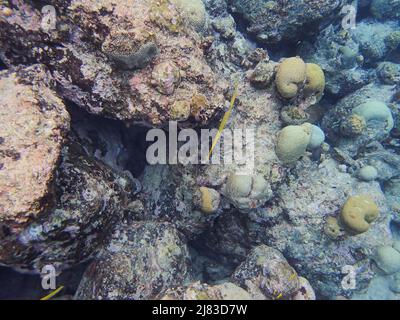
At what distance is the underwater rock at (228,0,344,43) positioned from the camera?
14.3 feet

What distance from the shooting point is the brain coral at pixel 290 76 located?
3.65 meters

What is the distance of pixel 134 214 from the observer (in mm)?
3852

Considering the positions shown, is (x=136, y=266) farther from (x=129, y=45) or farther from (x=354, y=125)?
A: (x=354, y=125)

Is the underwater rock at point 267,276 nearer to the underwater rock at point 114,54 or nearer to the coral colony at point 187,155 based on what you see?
the coral colony at point 187,155

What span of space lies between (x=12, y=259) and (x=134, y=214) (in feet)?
5.22

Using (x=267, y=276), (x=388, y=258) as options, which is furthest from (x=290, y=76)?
(x=388, y=258)

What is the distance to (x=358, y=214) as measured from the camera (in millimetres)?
3879

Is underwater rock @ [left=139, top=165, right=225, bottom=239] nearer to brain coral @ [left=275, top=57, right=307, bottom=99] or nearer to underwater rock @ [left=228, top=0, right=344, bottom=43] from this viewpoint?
brain coral @ [left=275, top=57, right=307, bottom=99]

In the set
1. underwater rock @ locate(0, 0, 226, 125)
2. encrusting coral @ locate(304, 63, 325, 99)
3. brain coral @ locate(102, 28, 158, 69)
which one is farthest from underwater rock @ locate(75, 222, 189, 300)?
encrusting coral @ locate(304, 63, 325, 99)

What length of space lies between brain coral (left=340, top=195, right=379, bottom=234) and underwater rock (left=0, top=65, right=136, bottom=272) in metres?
3.20

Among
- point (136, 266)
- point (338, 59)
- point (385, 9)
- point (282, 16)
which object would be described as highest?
point (385, 9)

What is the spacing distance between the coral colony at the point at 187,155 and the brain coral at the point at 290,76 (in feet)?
0.08

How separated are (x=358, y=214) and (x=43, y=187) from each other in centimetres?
387

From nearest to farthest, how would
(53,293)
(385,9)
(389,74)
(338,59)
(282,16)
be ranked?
(53,293)
(282,16)
(338,59)
(389,74)
(385,9)
